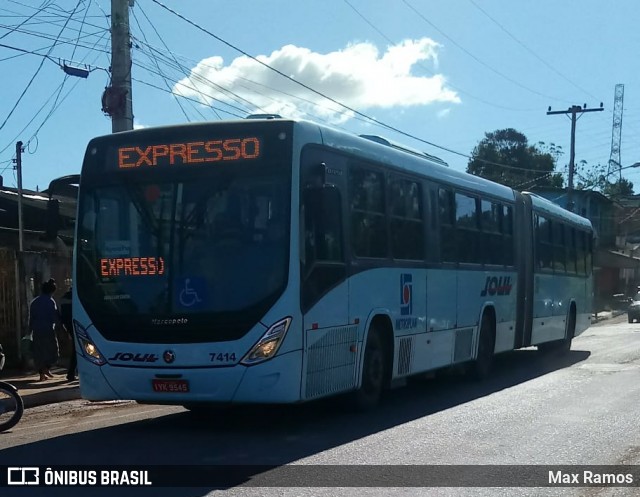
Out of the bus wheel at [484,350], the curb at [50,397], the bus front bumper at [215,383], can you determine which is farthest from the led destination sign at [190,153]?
the bus wheel at [484,350]

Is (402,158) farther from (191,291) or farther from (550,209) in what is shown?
(550,209)

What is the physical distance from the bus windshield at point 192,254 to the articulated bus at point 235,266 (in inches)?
0.6

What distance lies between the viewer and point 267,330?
31.4 ft

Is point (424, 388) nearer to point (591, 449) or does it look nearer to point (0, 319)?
point (591, 449)

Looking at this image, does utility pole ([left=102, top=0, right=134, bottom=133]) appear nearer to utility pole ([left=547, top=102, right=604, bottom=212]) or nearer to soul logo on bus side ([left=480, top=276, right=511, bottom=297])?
soul logo on bus side ([left=480, top=276, right=511, bottom=297])

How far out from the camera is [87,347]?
10.4 meters

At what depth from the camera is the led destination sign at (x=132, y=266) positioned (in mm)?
10055

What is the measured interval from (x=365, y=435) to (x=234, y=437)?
4.61 feet

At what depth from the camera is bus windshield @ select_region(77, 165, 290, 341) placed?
9727 millimetres

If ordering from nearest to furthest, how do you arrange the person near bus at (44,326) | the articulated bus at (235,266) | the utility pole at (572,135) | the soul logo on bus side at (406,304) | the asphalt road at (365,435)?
the asphalt road at (365,435)
the articulated bus at (235,266)
the soul logo on bus side at (406,304)
the person near bus at (44,326)
the utility pole at (572,135)

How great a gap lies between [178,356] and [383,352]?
321 cm

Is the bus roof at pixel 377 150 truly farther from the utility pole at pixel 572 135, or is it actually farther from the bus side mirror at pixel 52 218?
the utility pole at pixel 572 135

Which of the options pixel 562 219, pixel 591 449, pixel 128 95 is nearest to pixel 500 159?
pixel 562 219

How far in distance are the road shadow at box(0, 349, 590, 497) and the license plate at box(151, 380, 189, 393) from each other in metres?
0.51
